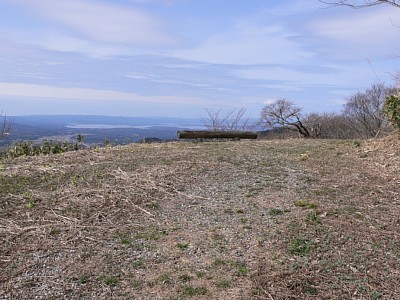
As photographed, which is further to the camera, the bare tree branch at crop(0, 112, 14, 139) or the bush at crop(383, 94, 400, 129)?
the bare tree branch at crop(0, 112, 14, 139)

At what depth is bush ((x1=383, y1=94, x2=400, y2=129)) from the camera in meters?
6.27

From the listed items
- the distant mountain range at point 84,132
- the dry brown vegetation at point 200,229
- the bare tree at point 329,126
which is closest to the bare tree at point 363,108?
the bare tree at point 329,126

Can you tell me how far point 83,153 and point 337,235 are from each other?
14.8 ft

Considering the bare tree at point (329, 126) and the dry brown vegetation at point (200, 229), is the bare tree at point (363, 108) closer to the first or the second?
the bare tree at point (329, 126)

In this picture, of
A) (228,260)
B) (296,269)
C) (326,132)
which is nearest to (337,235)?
(296,269)

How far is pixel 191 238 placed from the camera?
317 centimetres

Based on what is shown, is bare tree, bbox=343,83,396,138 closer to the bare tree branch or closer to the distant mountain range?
the distant mountain range

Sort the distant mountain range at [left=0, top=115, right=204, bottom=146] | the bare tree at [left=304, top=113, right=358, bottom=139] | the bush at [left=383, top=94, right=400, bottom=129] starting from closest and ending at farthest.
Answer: the bush at [left=383, top=94, right=400, bottom=129] < the distant mountain range at [left=0, top=115, right=204, bottom=146] < the bare tree at [left=304, top=113, right=358, bottom=139]

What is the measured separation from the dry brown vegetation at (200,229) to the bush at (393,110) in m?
0.83

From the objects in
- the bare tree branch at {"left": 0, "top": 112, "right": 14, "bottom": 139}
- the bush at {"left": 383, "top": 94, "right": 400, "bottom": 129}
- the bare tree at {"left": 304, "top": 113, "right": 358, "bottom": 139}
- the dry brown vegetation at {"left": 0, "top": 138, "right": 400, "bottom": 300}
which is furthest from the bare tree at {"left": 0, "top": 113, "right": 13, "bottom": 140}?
the bare tree at {"left": 304, "top": 113, "right": 358, "bottom": 139}

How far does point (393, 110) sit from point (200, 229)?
4.48 metres

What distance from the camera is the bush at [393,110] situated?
6.27m

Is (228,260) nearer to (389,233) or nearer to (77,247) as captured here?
(77,247)

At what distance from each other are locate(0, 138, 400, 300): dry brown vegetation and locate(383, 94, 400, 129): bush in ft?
2.74
